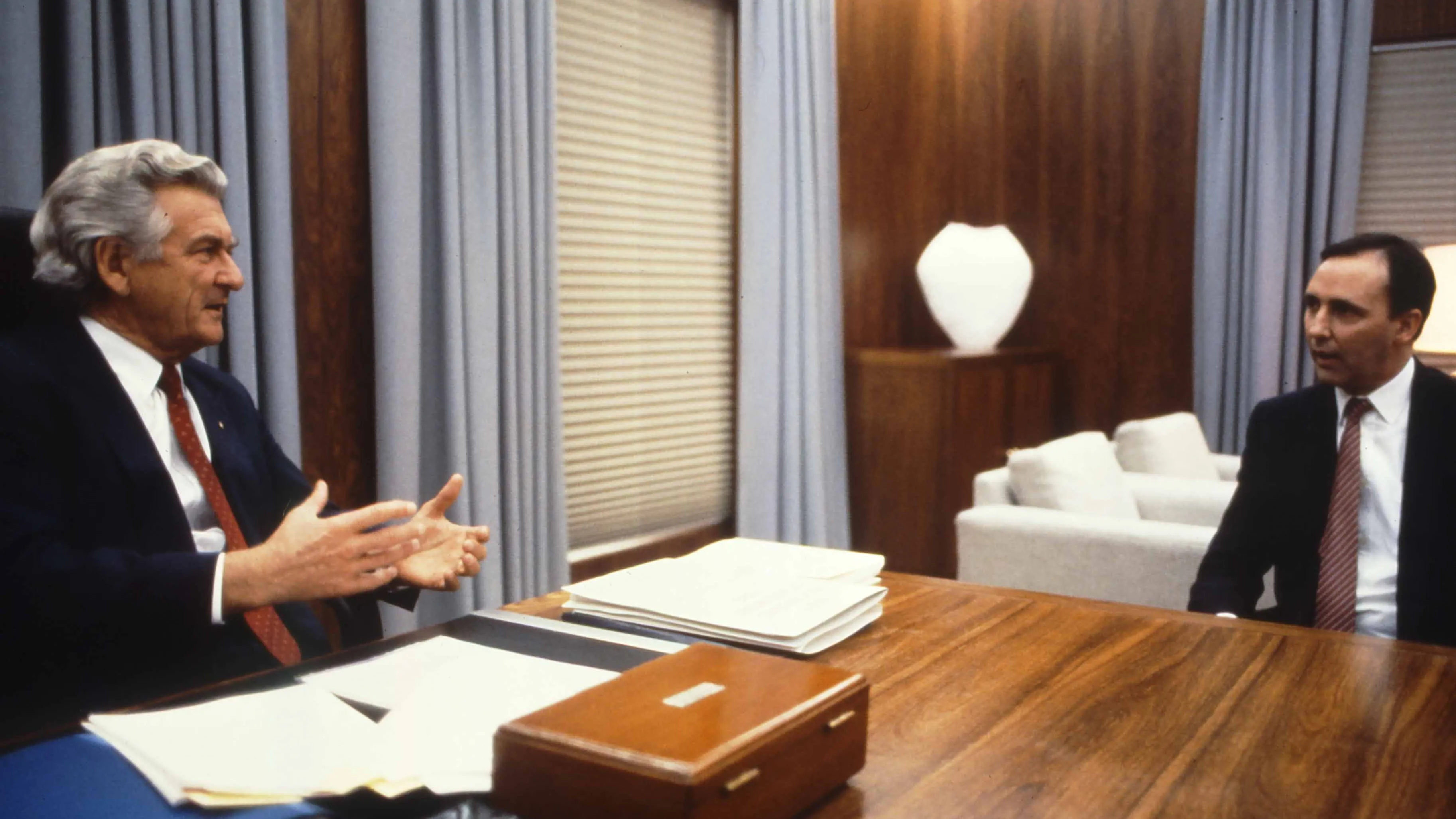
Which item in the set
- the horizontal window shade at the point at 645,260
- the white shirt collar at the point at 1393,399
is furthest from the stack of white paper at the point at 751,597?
the horizontal window shade at the point at 645,260

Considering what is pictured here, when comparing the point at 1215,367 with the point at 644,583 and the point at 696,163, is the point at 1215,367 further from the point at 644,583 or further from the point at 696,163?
the point at 644,583

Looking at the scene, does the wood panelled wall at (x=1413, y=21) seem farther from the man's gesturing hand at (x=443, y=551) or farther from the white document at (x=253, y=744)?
the white document at (x=253, y=744)

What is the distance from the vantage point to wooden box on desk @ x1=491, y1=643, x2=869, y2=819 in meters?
0.75

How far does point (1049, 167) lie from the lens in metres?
5.04

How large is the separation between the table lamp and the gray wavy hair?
3181mm

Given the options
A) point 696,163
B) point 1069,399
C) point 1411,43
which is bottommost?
point 1069,399

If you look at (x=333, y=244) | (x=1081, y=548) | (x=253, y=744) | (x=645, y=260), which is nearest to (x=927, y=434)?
(x=645, y=260)

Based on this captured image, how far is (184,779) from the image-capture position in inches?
31.4

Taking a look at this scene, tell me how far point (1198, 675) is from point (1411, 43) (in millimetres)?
4257

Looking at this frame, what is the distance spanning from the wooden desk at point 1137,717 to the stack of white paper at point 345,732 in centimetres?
29

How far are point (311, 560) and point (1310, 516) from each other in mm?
1715

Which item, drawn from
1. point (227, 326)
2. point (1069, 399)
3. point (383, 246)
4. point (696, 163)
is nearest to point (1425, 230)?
point (1069, 399)

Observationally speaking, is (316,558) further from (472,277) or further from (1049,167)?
(1049,167)

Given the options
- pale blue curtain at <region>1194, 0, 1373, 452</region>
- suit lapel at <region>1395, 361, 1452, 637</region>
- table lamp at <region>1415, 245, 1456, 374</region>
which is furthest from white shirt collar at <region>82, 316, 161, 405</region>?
pale blue curtain at <region>1194, 0, 1373, 452</region>
